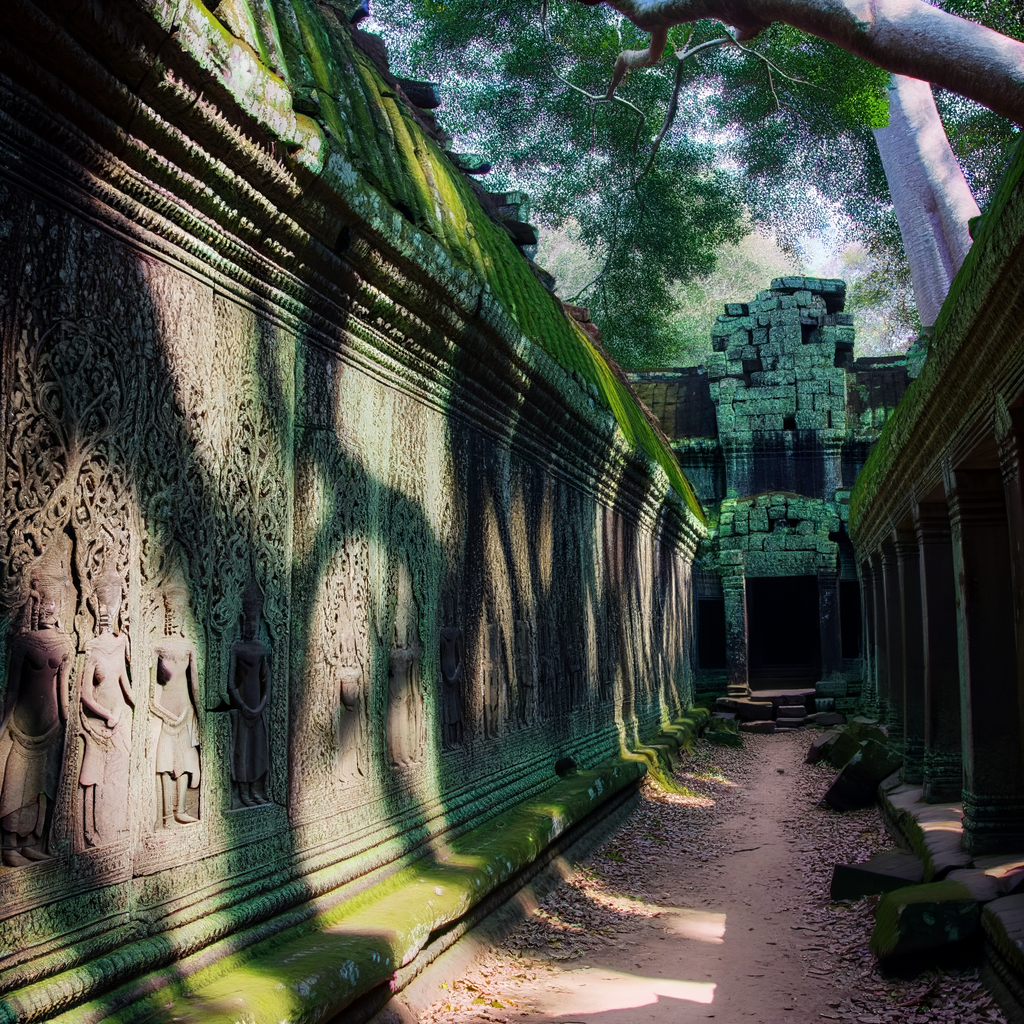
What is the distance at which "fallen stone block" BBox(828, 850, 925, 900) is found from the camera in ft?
17.5

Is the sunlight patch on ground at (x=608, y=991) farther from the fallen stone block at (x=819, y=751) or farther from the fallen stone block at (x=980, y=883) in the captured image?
the fallen stone block at (x=819, y=751)

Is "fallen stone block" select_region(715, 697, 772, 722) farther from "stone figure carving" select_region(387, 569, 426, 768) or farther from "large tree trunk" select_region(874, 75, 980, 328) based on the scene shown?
"stone figure carving" select_region(387, 569, 426, 768)

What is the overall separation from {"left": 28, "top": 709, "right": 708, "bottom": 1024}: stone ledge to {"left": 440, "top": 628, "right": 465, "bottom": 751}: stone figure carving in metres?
0.46

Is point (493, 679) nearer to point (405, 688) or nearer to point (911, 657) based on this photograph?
point (405, 688)

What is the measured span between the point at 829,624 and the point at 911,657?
28.7 feet

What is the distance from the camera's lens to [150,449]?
9.19 ft

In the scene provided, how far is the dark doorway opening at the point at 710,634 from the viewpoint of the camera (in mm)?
18406

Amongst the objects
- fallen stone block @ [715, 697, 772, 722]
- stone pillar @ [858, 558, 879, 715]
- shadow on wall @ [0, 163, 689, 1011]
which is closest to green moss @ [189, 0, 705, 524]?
shadow on wall @ [0, 163, 689, 1011]

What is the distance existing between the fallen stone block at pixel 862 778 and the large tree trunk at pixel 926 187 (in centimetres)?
748

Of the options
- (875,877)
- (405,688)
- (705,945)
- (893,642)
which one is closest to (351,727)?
(405,688)

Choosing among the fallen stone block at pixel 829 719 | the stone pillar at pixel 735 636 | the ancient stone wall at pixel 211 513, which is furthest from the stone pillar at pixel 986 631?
the stone pillar at pixel 735 636

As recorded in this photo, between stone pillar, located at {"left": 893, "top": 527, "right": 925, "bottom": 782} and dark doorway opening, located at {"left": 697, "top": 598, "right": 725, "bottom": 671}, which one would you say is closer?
stone pillar, located at {"left": 893, "top": 527, "right": 925, "bottom": 782}

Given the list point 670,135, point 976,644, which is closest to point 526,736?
point 976,644

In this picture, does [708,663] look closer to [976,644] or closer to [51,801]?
[976,644]
